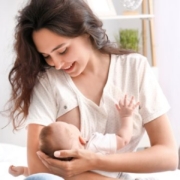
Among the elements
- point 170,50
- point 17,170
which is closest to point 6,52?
point 170,50

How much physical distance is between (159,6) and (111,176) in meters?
1.70

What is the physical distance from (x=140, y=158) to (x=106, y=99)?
237 mm

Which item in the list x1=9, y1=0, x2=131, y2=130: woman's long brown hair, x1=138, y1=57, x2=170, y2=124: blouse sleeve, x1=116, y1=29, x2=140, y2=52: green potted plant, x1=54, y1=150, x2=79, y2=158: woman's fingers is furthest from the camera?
x1=116, y1=29, x2=140, y2=52: green potted plant

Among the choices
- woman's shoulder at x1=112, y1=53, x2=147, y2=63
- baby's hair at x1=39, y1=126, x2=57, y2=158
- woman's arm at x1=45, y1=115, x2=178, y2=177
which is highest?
woman's shoulder at x1=112, y1=53, x2=147, y2=63

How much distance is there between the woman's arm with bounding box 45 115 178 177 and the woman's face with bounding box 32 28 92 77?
30 centimetres

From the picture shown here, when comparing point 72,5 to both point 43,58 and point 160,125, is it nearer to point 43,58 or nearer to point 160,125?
point 43,58

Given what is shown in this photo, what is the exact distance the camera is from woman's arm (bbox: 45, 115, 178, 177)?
1.41 metres

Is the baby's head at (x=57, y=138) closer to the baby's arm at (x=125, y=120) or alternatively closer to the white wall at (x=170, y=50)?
the baby's arm at (x=125, y=120)

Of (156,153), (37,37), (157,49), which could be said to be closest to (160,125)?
(156,153)

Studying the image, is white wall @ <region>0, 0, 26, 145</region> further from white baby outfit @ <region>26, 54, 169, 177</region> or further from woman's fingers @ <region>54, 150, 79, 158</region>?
woman's fingers @ <region>54, 150, 79, 158</region>

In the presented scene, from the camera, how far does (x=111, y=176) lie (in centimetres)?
151

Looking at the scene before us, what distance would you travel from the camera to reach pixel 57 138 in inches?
54.3

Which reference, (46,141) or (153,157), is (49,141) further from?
(153,157)

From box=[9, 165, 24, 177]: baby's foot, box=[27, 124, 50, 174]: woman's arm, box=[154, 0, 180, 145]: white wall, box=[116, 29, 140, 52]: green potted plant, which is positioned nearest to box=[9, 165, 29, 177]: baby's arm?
box=[9, 165, 24, 177]: baby's foot
